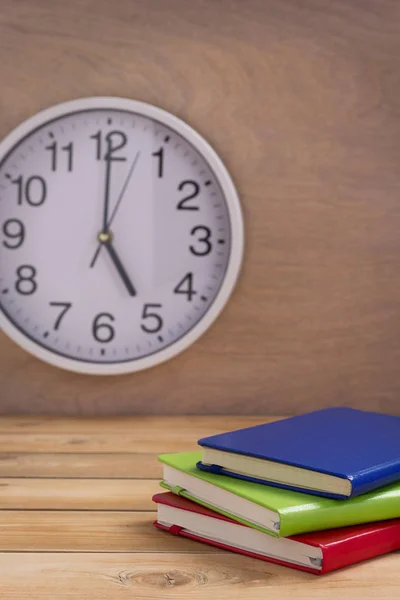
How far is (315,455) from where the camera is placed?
754 millimetres

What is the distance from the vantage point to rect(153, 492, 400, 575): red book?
27.1 inches

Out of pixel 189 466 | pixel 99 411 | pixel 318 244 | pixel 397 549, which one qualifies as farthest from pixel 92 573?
pixel 318 244

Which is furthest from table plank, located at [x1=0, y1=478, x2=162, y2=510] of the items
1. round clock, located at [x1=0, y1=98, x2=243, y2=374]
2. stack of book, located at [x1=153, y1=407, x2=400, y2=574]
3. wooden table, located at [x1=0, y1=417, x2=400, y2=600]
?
round clock, located at [x1=0, y1=98, x2=243, y2=374]

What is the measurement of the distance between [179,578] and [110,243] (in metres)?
0.78

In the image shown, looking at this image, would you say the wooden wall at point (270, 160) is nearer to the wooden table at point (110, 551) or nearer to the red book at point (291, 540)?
the wooden table at point (110, 551)

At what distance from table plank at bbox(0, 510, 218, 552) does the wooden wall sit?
0.56m

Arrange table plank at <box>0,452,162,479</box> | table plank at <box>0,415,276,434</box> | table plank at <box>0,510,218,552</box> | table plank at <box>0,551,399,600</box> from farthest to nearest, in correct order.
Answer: table plank at <box>0,415,276,434</box> < table plank at <box>0,452,162,479</box> < table plank at <box>0,510,218,552</box> < table plank at <box>0,551,399,600</box>

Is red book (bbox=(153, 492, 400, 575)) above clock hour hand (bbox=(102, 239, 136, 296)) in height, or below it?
below

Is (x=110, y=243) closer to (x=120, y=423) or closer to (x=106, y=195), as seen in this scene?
(x=106, y=195)

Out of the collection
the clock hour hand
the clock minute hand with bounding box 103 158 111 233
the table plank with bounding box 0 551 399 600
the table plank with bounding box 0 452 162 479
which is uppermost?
the clock minute hand with bounding box 103 158 111 233

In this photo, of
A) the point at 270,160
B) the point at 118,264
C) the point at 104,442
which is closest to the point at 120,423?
the point at 104,442

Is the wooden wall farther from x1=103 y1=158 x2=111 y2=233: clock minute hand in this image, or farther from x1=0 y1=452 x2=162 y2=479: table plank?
x1=0 y1=452 x2=162 y2=479: table plank

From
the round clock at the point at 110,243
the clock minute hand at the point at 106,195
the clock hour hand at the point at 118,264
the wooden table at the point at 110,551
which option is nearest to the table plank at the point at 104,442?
the wooden table at the point at 110,551

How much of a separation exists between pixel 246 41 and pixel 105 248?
0.44m
